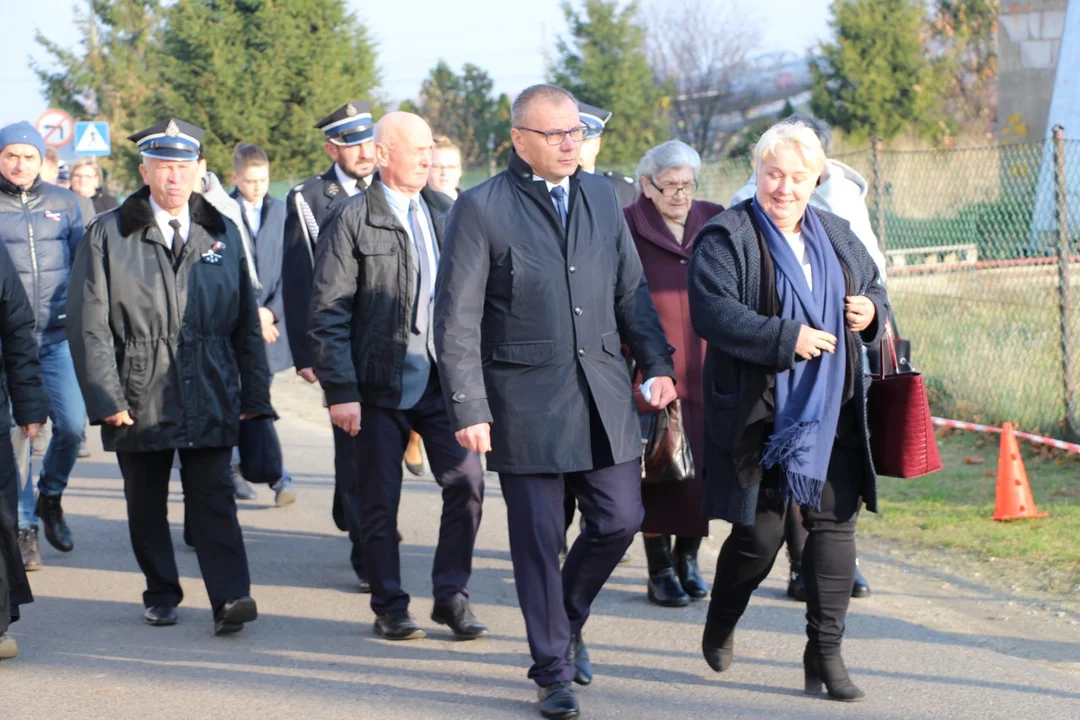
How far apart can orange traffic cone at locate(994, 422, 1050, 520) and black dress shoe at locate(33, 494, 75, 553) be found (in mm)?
4740

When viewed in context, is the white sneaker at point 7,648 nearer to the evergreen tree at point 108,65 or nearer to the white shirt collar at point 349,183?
the white shirt collar at point 349,183

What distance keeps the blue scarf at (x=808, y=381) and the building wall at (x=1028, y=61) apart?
86.6ft

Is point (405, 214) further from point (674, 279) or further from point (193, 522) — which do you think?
point (193, 522)

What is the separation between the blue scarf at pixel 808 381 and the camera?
459cm

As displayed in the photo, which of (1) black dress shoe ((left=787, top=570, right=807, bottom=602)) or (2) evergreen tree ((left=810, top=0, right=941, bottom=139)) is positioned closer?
(1) black dress shoe ((left=787, top=570, right=807, bottom=602))

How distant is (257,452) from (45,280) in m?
1.57

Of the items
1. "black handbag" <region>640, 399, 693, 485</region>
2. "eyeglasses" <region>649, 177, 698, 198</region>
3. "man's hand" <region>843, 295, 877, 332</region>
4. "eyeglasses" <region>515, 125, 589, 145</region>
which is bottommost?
"black handbag" <region>640, 399, 693, 485</region>

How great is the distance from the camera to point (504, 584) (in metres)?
6.77

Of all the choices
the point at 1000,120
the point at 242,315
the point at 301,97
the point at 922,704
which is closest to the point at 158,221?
the point at 242,315

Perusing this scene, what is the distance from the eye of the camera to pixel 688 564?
6.51m

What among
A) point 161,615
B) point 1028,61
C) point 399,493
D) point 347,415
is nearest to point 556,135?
point 347,415

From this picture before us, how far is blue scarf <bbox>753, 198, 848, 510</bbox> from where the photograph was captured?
4590mm

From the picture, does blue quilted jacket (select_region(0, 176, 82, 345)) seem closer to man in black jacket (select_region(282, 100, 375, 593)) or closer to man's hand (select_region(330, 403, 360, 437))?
man in black jacket (select_region(282, 100, 375, 593))

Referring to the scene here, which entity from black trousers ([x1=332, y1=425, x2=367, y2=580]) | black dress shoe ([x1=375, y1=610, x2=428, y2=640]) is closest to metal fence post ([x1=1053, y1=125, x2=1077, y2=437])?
black trousers ([x1=332, y1=425, x2=367, y2=580])
